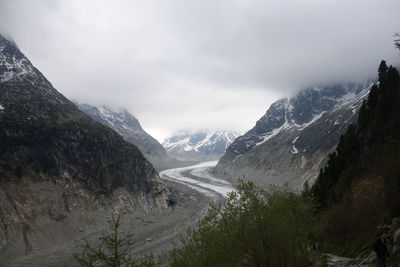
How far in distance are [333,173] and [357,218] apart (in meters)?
37.9

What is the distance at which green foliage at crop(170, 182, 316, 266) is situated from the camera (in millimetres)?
34156

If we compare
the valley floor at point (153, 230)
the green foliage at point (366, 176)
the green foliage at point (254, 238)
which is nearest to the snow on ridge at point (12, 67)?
the valley floor at point (153, 230)

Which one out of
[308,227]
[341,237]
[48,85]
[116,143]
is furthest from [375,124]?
[48,85]

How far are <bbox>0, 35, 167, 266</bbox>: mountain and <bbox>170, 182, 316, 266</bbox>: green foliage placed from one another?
5747 centimetres

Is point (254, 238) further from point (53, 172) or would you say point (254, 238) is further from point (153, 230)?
point (53, 172)

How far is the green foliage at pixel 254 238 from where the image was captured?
34.2 meters

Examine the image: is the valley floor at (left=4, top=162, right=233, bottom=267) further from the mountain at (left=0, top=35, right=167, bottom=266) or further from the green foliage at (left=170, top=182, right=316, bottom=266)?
the green foliage at (left=170, top=182, right=316, bottom=266)

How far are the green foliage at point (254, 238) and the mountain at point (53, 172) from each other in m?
57.5

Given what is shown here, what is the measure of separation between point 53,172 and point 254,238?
93721 mm

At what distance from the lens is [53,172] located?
371 ft

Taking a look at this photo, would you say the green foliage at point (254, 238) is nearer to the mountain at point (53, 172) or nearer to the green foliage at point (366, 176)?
the green foliage at point (366, 176)

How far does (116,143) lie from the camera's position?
485ft

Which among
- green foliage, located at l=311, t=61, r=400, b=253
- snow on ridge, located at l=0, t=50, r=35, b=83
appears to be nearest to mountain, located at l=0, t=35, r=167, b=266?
snow on ridge, located at l=0, t=50, r=35, b=83

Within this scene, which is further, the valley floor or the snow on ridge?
the snow on ridge
